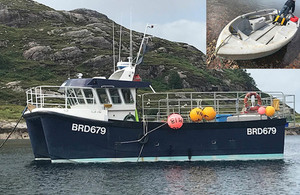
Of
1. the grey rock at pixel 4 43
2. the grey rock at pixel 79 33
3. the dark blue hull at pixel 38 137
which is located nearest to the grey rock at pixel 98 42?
the grey rock at pixel 79 33

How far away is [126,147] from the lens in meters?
29.8

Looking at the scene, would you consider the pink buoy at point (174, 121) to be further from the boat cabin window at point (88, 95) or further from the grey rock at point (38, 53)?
the grey rock at point (38, 53)

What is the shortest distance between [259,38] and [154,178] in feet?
60.1

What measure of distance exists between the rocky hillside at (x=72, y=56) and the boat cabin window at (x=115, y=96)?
2360 inches

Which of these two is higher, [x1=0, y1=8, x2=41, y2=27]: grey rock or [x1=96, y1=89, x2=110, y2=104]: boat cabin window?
[x1=0, y1=8, x2=41, y2=27]: grey rock

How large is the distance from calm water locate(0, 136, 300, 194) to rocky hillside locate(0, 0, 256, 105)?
61003mm

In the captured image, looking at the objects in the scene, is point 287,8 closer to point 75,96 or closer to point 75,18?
point 75,96

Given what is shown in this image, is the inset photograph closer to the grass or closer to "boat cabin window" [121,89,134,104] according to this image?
"boat cabin window" [121,89,134,104]

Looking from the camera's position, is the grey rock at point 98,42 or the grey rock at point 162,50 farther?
the grey rock at point 162,50

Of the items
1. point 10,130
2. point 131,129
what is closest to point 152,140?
point 131,129

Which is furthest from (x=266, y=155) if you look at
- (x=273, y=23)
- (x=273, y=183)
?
(x=273, y=23)

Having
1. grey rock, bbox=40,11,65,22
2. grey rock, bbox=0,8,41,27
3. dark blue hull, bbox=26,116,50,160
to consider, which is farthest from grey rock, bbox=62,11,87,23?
dark blue hull, bbox=26,116,50,160

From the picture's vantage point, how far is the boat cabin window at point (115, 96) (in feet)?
99.4

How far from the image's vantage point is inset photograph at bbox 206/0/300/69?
133ft
